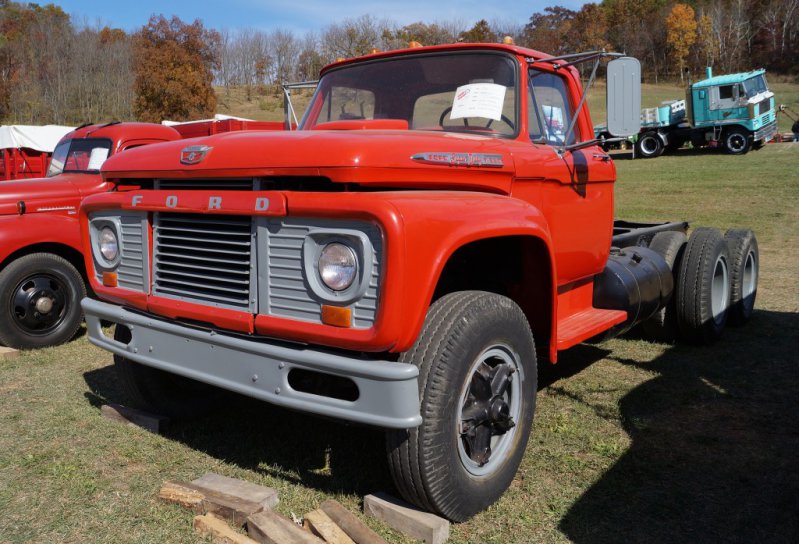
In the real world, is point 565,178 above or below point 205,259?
above

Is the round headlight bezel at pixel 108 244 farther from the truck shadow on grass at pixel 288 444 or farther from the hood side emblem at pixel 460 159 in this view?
the hood side emblem at pixel 460 159

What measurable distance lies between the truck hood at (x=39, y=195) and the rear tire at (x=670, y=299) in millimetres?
5098

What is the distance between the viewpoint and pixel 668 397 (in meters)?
4.31

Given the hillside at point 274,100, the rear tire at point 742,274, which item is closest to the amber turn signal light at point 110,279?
the rear tire at point 742,274

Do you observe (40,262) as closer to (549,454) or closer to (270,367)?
(270,367)

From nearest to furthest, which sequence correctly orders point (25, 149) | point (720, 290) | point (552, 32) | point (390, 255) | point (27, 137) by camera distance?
point (390, 255)
point (720, 290)
point (27, 137)
point (25, 149)
point (552, 32)

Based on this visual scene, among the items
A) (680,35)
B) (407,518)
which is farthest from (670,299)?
(680,35)

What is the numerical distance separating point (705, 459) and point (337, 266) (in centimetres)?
224

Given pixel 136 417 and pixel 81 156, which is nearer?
pixel 136 417

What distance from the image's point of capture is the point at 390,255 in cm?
233

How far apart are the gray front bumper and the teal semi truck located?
979 inches

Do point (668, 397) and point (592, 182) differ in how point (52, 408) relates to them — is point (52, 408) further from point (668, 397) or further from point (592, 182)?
point (668, 397)

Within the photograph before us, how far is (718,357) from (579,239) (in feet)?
6.56

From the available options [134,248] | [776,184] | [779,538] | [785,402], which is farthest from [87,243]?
[776,184]
